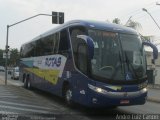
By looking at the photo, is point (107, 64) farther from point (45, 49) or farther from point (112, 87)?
point (45, 49)

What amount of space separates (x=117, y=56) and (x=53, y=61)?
5.44 metres

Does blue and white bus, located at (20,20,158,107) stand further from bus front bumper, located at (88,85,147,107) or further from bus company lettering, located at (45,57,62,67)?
bus company lettering, located at (45,57,62,67)

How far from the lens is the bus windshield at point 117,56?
1423 centimetres

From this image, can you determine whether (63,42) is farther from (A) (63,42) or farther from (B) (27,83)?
(B) (27,83)

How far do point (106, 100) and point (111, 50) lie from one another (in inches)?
72.8

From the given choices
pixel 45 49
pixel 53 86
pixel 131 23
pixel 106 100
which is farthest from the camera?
pixel 131 23

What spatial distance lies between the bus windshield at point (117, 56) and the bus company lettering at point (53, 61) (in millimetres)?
3538

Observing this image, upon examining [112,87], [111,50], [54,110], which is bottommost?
[54,110]

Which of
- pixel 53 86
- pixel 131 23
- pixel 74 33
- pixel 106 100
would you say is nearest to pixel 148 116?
pixel 106 100

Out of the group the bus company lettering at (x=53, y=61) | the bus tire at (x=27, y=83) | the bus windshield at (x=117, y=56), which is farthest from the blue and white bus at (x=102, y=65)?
the bus tire at (x=27, y=83)

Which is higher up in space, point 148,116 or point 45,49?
point 45,49

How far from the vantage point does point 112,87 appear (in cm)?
1404

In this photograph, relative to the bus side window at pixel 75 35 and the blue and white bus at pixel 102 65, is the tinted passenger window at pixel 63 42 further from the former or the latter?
the bus side window at pixel 75 35

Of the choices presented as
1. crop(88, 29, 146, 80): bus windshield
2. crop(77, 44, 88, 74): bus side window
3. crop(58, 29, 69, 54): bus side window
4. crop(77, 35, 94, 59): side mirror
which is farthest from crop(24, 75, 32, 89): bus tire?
crop(77, 35, 94, 59): side mirror
